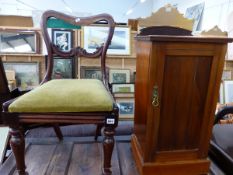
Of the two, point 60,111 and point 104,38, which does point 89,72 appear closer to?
point 104,38

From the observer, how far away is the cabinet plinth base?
1091 millimetres

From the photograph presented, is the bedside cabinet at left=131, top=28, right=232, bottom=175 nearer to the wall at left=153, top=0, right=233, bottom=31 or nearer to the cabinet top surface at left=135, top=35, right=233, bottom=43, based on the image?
the cabinet top surface at left=135, top=35, right=233, bottom=43

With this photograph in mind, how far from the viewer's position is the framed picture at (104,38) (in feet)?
8.45

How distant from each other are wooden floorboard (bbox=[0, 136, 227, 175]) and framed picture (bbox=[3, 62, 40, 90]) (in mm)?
1261

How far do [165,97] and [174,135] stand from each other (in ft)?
0.70

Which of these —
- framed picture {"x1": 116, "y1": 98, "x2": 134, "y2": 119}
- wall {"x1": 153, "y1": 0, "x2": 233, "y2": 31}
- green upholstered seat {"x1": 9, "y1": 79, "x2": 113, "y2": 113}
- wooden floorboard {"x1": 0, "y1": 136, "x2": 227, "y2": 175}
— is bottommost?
framed picture {"x1": 116, "y1": 98, "x2": 134, "y2": 119}

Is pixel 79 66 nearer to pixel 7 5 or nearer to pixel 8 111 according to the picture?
pixel 8 111

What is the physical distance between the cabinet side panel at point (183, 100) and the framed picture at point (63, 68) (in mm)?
1646

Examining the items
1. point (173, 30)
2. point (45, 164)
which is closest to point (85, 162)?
point (45, 164)

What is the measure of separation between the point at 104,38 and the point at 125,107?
0.86 metres

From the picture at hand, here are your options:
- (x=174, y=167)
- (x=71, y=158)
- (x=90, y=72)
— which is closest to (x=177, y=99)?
(x=174, y=167)

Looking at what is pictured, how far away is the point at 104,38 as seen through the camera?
2.60m

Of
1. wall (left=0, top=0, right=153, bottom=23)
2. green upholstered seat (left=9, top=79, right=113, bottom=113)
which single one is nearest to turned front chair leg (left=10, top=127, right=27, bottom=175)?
green upholstered seat (left=9, top=79, right=113, bottom=113)

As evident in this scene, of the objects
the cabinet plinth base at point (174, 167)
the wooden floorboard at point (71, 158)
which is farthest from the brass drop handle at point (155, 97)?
the wooden floorboard at point (71, 158)
